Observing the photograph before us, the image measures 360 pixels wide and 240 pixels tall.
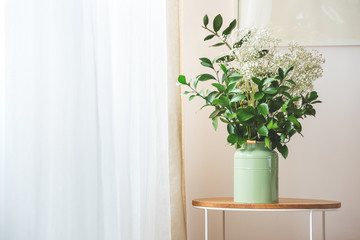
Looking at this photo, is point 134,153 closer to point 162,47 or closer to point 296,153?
point 162,47

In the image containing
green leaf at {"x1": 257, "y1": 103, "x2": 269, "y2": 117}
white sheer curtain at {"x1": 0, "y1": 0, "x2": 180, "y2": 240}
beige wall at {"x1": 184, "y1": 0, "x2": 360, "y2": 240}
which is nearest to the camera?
white sheer curtain at {"x1": 0, "y1": 0, "x2": 180, "y2": 240}

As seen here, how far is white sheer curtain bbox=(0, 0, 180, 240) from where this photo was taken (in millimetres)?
713

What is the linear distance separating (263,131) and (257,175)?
147mm

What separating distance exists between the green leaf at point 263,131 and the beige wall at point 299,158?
0.57 meters

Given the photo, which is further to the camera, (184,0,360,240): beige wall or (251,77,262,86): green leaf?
(184,0,360,240): beige wall

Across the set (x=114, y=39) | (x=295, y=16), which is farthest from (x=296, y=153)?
(x=114, y=39)

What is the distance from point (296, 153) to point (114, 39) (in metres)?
1.07

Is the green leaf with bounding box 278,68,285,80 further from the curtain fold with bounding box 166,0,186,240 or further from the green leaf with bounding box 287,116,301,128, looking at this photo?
the curtain fold with bounding box 166,0,186,240

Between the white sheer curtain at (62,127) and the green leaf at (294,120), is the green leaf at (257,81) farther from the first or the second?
the white sheer curtain at (62,127)

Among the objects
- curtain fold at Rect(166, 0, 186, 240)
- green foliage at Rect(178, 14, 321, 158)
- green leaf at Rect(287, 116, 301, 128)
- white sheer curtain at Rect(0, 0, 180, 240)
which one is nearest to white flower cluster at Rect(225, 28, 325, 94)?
green foliage at Rect(178, 14, 321, 158)

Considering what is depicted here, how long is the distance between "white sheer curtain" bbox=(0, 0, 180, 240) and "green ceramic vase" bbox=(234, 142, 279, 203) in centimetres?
40

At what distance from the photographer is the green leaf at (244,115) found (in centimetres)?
129

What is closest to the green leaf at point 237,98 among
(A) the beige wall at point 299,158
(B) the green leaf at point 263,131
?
(B) the green leaf at point 263,131

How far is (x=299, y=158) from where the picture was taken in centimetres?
186
